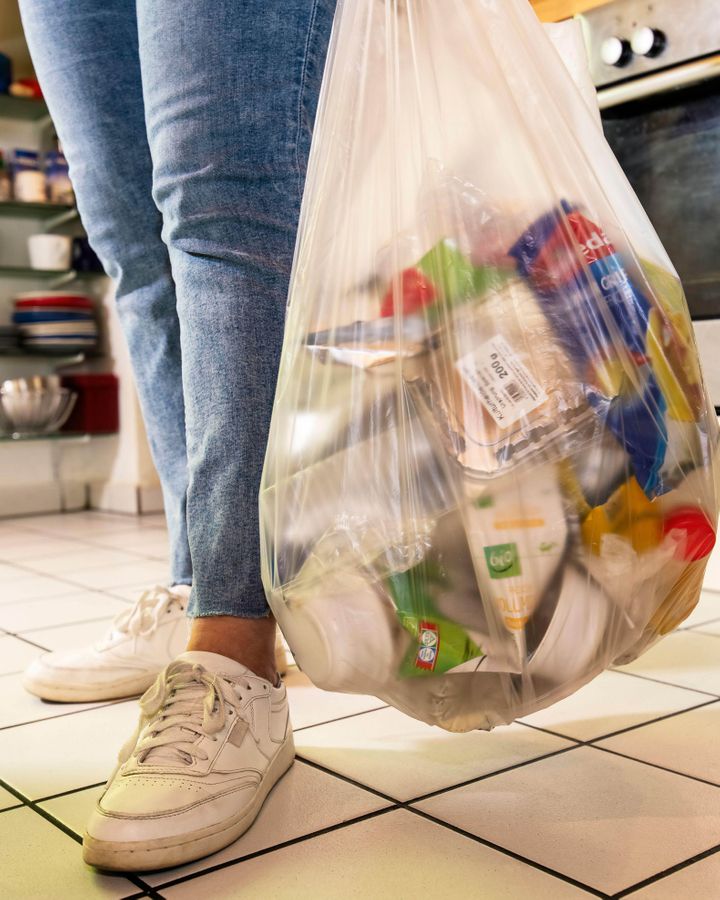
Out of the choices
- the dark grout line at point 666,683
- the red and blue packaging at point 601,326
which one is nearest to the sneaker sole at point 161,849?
the red and blue packaging at point 601,326

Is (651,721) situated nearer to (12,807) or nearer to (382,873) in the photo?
(382,873)

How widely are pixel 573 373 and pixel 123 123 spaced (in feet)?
1.79

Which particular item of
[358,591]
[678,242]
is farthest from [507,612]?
[678,242]

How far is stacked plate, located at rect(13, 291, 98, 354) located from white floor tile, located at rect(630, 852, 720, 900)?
230 cm

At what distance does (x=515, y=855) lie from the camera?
613 mm

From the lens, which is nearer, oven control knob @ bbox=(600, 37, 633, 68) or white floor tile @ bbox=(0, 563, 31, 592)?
oven control knob @ bbox=(600, 37, 633, 68)

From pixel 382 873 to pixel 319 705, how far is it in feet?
1.12

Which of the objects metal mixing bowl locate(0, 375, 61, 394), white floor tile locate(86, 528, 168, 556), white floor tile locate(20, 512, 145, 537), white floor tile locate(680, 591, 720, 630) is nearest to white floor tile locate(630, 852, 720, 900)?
white floor tile locate(680, 591, 720, 630)

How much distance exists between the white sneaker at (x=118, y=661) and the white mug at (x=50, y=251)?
1864mm

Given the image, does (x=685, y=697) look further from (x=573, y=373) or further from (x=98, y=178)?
(x=98, y=178)

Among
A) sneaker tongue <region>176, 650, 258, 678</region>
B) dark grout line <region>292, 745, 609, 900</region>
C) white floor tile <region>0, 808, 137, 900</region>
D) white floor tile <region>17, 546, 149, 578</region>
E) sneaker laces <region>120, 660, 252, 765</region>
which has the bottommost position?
white floor tile <region>17, 546, 149, 578</region>

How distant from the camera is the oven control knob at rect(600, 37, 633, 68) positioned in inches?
50.1

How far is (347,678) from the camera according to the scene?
60 cm

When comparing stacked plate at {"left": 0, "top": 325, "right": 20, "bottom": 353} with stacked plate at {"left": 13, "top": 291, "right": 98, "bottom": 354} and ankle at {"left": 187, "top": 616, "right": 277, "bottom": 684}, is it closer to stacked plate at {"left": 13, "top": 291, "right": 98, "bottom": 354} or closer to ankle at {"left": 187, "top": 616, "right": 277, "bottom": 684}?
stacked plate at {"left": 13, "top": 291, "right": 98, "bottom": 354}
